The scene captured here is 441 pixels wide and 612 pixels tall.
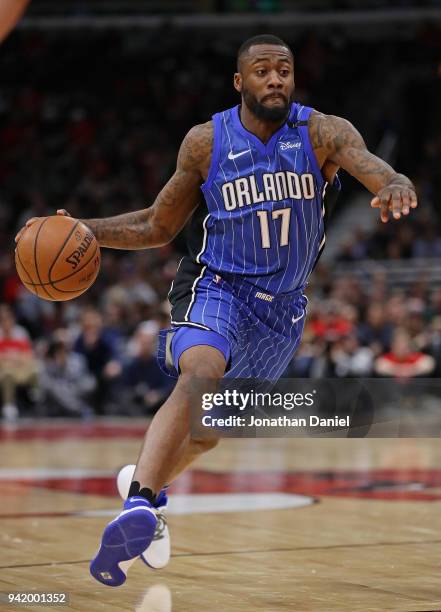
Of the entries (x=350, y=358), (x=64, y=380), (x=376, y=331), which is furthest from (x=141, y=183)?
(x=350, y=358)

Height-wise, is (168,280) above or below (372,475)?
above

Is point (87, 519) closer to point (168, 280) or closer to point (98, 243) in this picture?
point (98, 243)

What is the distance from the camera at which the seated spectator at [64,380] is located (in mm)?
15203

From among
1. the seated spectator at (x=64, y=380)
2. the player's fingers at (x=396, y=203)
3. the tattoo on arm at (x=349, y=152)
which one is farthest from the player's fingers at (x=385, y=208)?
the seated spectator at (x=64, y=380)

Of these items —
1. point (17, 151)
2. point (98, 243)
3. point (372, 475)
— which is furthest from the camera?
point (17, 151)

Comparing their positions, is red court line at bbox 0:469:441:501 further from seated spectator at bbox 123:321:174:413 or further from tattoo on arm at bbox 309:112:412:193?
seated spectator at bbox 123:321:174:413

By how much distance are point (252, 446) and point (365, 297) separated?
4466 mm

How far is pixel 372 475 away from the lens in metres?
8.78

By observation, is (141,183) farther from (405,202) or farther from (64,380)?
(405,202)

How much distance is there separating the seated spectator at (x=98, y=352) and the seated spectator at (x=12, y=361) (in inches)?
28.1

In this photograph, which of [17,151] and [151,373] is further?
[17,151]

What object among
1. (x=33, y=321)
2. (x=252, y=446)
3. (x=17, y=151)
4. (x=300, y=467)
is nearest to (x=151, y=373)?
(x=33, y=321)

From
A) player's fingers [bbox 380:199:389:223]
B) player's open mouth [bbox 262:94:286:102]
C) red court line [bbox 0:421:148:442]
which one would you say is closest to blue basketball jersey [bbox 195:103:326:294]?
player's open mouth [bbox 262:94:286:102]

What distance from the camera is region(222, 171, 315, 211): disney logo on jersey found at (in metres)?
4.56
